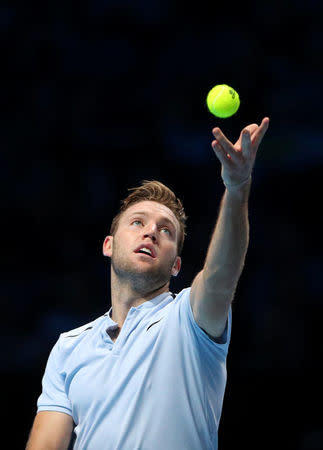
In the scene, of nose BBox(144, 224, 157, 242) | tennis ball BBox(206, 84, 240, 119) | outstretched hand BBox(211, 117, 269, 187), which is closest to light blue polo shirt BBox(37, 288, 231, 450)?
nose BBox(144, 224, 157, 242)

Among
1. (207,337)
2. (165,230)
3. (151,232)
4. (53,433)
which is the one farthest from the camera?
(165,230)

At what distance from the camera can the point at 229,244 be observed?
237cm

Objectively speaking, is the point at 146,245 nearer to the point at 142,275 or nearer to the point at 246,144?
the point at 142,275

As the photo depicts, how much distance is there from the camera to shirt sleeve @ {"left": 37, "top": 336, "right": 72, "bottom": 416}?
297 centimetres

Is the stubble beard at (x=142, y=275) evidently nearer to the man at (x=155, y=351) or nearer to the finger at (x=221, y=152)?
the man at (x=155, y=351)

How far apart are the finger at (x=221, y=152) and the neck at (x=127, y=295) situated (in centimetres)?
100

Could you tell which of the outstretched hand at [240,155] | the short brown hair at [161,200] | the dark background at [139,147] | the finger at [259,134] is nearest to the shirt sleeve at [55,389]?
the short brown hair at [161,200]

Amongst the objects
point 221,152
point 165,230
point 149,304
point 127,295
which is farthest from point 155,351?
point 221,152

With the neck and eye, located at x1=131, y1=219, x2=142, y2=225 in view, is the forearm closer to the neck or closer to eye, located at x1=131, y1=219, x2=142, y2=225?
the neck

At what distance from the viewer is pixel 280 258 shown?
5.59m

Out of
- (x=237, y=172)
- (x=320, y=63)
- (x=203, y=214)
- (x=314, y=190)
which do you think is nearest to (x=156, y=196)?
(x=237, y=172)

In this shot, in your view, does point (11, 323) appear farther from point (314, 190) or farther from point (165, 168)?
point (314, 190)

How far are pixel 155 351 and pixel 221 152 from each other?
0.92m

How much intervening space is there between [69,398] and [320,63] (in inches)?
163
